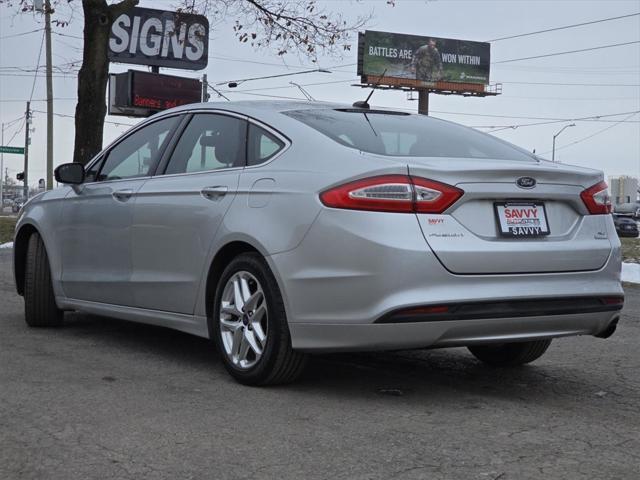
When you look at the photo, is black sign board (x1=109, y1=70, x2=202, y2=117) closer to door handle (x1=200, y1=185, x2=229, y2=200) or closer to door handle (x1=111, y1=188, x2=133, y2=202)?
door handle (x1=111, y1=188, x2=133, y2=202)

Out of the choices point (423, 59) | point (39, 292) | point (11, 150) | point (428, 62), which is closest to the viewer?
point (39, 292)

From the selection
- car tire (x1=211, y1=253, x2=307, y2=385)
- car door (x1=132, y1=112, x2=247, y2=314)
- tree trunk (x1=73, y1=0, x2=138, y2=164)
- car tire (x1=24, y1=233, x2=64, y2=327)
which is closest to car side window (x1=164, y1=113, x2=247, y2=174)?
car door (x1=132, y1=112, x2=247, y2=314)

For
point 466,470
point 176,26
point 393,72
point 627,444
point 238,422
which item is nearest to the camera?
point 466,470

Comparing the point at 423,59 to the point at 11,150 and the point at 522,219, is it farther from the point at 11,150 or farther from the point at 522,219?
the point at 522,219

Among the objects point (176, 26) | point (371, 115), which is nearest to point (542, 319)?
point (371, 115)

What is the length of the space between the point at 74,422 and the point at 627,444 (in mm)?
2316

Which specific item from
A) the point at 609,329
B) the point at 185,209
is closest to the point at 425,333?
the point at 609,329

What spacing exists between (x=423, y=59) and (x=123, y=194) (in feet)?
239

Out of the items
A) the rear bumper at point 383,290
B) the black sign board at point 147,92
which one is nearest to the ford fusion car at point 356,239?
the rear bumper at point 383,290

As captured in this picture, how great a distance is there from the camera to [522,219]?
4.61 meters

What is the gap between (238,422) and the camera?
4156 millimetres

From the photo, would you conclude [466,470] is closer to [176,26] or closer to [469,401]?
[469,401]

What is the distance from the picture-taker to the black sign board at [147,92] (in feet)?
88.4

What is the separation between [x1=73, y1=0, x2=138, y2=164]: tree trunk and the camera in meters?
14.8
